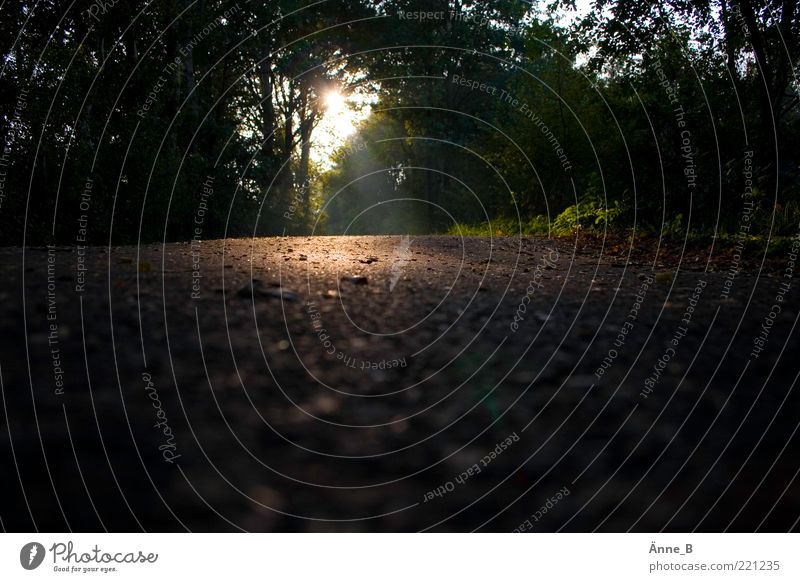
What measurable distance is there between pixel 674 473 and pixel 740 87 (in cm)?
1342

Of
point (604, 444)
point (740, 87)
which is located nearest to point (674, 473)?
point (604, 444)

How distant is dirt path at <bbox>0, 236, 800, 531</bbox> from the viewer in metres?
1.69

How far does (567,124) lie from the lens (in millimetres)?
21719

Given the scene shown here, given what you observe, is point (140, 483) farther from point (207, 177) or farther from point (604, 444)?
point (207, 177)
